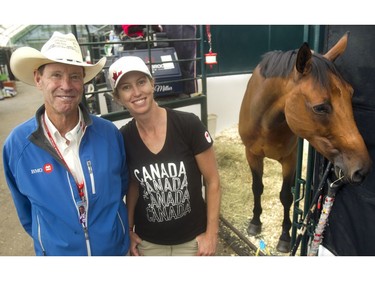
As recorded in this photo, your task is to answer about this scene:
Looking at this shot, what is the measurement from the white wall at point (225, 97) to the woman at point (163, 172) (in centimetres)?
373

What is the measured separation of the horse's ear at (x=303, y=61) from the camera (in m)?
1.42

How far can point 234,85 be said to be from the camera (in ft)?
17.5

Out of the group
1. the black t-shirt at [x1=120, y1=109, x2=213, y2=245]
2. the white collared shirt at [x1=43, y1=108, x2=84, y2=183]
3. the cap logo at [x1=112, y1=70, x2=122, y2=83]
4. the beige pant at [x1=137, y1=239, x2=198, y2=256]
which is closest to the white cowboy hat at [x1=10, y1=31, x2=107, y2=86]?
the cap logo at [x1=112, y1=70, x2=122, y2=83]

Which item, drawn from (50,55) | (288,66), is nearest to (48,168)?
(50,55)

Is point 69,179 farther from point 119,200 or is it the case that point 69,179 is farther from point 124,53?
point 124,53

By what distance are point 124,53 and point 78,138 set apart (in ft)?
6.41

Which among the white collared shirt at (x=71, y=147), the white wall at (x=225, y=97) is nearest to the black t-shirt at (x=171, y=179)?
the white collared shirt at (x=71, y=147)

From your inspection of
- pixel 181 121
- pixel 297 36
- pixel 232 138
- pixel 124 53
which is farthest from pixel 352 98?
pixel 297 36

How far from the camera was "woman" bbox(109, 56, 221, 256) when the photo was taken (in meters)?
1.32

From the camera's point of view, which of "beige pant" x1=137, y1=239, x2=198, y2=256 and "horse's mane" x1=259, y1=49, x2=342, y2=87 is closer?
"horse's mane" x1=259, y1=49, x2=342, y2=87

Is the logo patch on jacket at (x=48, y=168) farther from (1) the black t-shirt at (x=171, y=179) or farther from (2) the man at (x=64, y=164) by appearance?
(1) the black t-shirt at (x=171, y=179)

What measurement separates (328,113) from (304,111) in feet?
0.56

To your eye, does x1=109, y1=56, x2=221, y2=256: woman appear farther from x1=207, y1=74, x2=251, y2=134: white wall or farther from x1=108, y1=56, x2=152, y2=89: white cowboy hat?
x1=207, y1=74, x2=251, y2=134: white wall

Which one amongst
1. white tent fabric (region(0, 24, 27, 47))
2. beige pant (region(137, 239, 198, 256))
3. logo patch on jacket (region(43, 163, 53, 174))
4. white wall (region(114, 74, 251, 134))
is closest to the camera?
logo patch on jacket (region(43, 163, 53, 174))
